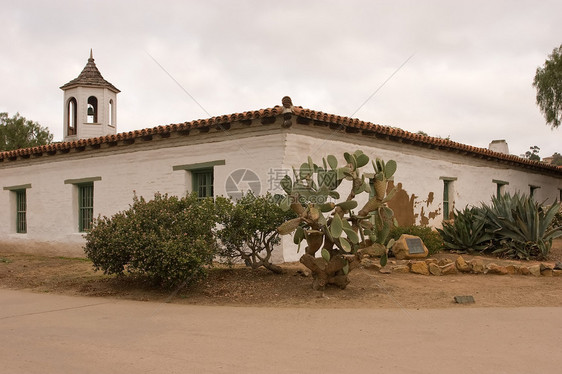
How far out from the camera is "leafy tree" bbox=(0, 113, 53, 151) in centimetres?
4003

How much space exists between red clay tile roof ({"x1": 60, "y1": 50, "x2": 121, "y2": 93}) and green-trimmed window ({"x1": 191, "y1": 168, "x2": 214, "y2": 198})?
344 inches

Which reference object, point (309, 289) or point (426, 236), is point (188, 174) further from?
point (426, 236)

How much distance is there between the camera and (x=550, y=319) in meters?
5.77

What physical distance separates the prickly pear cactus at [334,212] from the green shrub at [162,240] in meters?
1.50

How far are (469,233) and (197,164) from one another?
7.14m

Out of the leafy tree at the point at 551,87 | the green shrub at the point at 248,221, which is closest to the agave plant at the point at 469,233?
the green shrub at the point at 248,221

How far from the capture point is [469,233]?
12180mm

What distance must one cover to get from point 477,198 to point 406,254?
7111mm

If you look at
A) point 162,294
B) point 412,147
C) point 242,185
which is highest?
point 412,147

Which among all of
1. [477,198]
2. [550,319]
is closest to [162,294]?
[550,319]

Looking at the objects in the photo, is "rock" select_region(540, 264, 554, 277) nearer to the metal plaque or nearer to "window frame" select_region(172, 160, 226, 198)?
the metal plaque

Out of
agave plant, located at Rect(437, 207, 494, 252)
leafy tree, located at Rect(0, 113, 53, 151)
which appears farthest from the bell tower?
leafy tree, located at Rect(0, 113, 53, 151)

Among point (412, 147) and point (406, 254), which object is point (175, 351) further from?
point (412, 147)

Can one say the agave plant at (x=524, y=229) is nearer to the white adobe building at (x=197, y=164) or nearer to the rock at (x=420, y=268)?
the white adobe building at (x=197, y=164)
